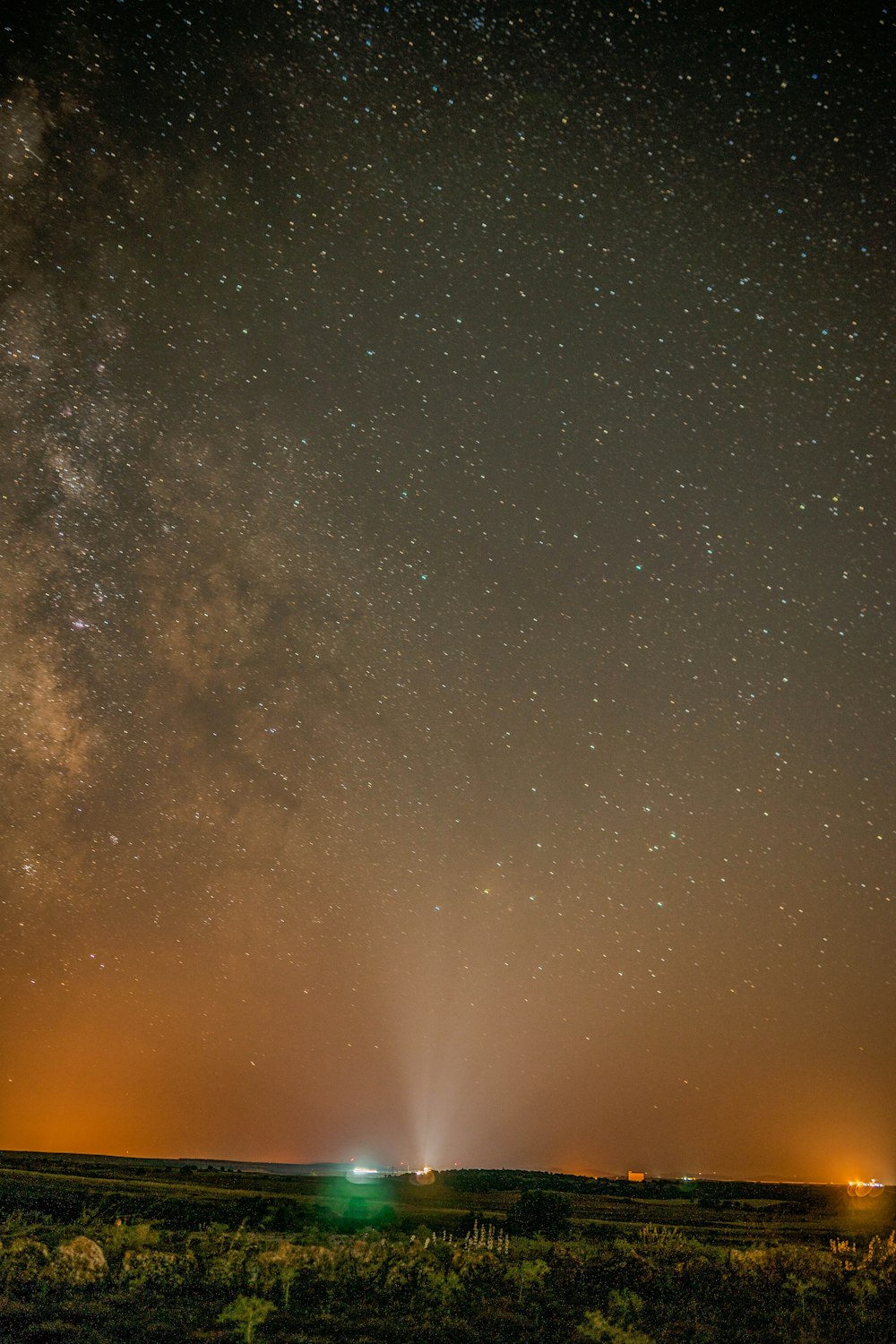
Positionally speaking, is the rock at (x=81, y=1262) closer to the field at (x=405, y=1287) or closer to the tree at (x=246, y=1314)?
the field at (x=405, y=1287)

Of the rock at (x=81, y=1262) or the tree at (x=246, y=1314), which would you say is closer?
the tree at (x=246, y=1314)

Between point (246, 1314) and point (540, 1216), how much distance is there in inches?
857

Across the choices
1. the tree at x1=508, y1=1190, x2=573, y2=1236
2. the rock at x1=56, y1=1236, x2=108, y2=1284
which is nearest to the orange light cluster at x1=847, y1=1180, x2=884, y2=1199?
the tree at x1=508, y1=1190, x2=573, y2=1236

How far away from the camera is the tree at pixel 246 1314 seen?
1017 cm

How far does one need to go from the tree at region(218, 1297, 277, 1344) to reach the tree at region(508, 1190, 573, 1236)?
17.5 metres

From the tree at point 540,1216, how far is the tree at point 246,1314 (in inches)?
688

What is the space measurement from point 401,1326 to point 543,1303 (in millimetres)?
3042

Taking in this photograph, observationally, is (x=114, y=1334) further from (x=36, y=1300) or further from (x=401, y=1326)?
(x=401, y=1326)

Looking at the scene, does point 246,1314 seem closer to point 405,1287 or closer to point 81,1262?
point 405,1287

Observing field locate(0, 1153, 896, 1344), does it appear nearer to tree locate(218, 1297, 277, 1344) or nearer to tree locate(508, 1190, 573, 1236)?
tree locate(218, 1297, 277, 1344)

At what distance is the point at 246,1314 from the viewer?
10484 millimetres

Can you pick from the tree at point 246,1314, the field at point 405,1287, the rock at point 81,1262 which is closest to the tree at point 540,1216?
the field at point 405,1287

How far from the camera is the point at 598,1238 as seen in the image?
965 inches

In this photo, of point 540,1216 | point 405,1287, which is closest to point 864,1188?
point 540,1216
